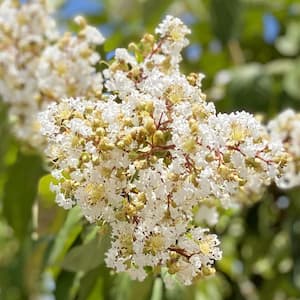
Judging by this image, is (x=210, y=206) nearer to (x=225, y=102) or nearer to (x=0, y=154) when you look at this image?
(x=0, y=154)

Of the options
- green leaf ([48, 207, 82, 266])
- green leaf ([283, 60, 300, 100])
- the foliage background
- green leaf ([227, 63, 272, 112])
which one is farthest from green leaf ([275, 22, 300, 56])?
green leaf ([48, 207, 82, 266])

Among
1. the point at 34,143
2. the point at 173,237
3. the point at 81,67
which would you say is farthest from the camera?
the point at 34,143

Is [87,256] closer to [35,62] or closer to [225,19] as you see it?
[35,62]

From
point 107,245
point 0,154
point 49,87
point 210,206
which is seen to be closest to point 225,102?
point 0,154

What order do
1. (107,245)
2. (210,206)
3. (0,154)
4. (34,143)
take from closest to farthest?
(107,245)
(210,206)
(34,143)
(0,154)

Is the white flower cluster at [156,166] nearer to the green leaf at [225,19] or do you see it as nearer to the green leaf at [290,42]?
the green leaf at [225,19]

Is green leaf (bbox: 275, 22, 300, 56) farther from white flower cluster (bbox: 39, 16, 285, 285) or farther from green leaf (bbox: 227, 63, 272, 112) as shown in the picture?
white flower cluster (bbox: 39, 16, 285, 285)

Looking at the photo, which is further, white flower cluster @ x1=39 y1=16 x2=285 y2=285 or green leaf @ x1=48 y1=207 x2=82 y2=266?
green leaf @ x1=48 y1=207 x2=82 y2=266
